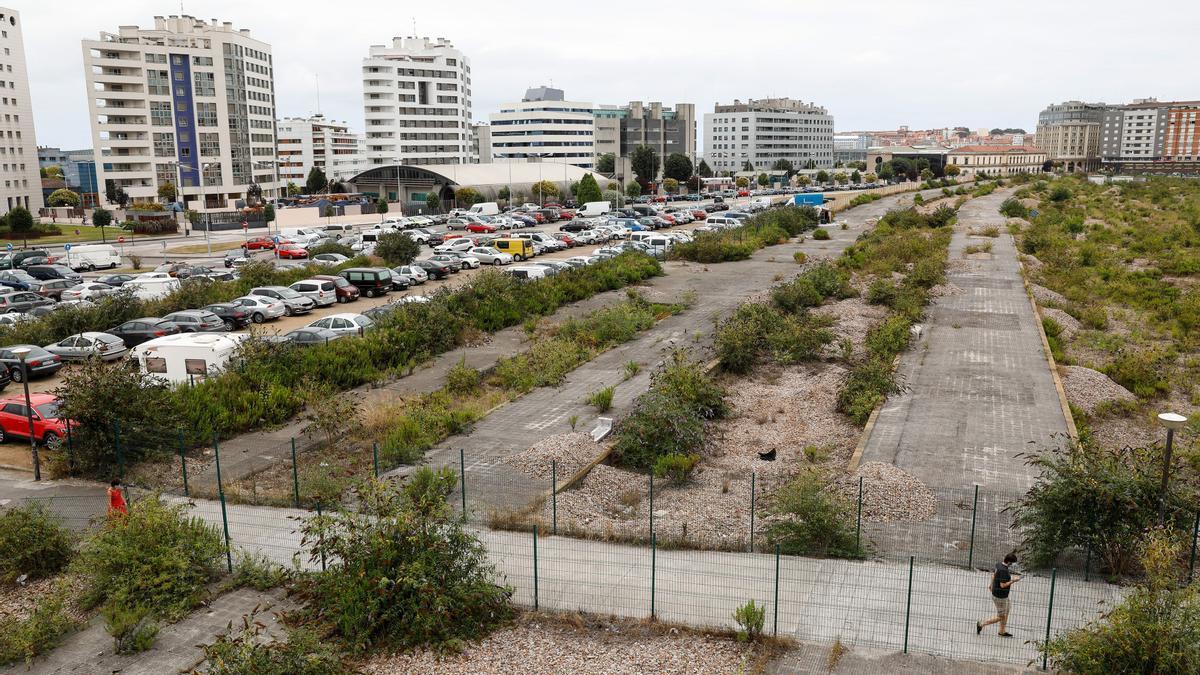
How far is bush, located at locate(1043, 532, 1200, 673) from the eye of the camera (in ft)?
29.7

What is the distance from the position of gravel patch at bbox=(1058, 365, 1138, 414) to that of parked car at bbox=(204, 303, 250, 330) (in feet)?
88.4

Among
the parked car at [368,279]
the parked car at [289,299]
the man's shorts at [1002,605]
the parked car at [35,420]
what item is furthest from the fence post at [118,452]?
the parked car at [368,279]

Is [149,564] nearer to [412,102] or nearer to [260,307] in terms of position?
[260,307]

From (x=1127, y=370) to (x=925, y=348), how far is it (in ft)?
18.0

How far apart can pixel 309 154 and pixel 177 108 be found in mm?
59827

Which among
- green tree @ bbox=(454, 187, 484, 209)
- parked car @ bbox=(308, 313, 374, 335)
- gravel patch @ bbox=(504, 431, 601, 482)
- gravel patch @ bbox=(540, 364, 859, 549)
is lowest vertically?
gravel patch @ bbox=(540, 364, 859, 549)

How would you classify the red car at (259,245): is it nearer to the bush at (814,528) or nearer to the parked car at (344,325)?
the parked car at (344,325)

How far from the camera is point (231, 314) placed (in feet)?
107

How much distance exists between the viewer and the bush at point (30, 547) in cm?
1356

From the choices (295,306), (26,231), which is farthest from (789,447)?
(26,231)

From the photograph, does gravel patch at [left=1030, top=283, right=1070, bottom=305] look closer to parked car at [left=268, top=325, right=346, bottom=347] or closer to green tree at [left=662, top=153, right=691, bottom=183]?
parked car at [left=268, top=325, right=346, bottom=347]

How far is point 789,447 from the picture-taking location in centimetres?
1964

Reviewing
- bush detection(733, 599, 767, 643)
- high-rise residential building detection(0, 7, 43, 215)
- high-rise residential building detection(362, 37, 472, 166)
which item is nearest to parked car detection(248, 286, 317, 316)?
bush detection(733, 599, 767, 643)

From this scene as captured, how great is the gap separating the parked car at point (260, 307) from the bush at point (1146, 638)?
1174 inches
